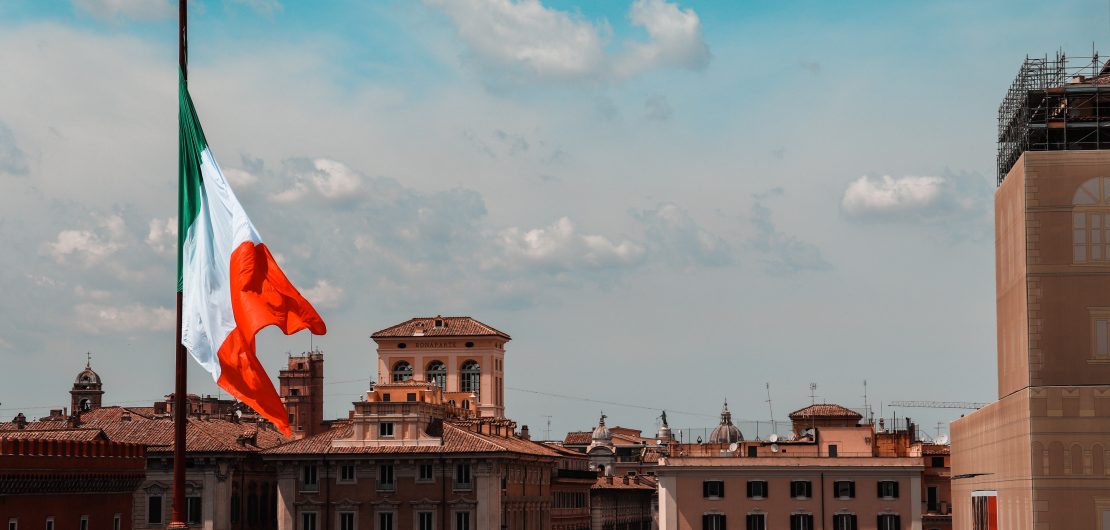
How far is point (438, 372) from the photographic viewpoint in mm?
128250

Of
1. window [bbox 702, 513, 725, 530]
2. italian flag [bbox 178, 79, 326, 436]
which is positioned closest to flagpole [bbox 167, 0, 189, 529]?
italian flag [bbox 178, 79, 326, 436]

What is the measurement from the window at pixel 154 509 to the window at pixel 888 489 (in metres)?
41.9

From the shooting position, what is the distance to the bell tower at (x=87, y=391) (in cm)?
14400

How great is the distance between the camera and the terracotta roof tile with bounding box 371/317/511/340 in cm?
12719

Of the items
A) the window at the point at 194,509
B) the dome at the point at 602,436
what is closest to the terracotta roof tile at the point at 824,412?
the window at the point at 194,509

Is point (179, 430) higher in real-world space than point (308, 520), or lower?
higher

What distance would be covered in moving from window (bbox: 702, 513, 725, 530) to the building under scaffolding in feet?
130

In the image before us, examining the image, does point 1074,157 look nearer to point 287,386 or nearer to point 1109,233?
point 1109,233

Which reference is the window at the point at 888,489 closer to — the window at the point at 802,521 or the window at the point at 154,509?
the window at the point at 802,521

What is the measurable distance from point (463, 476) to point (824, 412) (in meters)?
28.8

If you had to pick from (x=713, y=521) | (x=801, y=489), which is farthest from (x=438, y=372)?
(x=801, y=489)

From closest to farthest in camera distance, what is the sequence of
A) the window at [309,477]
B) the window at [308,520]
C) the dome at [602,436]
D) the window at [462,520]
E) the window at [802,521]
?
1. the window at [802,521]
2. the window at [462,520]
3. the window at [308,520]
4. the window at [309,477]
5. the dome at [602,436]

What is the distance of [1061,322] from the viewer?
186 ft

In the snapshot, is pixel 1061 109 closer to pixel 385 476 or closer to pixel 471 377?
pixel 385 476
